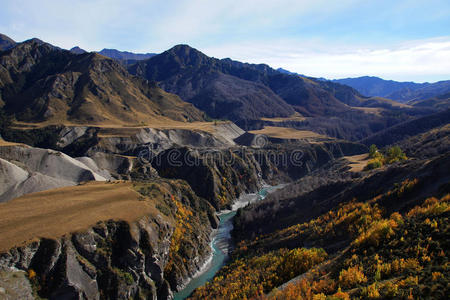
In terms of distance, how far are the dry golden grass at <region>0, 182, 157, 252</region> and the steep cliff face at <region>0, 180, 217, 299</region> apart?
1.51 m

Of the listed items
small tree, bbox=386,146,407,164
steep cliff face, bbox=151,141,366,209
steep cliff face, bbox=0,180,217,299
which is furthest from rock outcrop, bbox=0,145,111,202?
small tree, bbox=386,146,407,164

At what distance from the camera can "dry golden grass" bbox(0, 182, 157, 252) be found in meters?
41.8

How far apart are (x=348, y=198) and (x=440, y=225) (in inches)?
1500

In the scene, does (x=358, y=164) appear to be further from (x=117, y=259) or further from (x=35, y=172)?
(x=35, y=172)

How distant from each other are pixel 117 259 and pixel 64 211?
13033 mm

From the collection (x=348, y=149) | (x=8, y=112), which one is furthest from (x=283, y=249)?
(x=8, y=112)

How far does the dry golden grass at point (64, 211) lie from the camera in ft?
137

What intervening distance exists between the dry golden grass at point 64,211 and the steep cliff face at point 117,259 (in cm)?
151

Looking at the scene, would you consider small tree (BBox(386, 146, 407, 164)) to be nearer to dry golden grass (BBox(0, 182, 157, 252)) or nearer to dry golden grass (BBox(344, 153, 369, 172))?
dry golden grass (BBox(344, 153, 369, 172))

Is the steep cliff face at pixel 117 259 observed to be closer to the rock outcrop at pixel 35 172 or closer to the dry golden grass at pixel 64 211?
the dry golden grass at pixel 64 211

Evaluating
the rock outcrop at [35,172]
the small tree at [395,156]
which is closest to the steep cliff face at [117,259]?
the rock outcrop at [35,172]

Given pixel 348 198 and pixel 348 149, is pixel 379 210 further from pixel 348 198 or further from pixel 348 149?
pixel 348 149

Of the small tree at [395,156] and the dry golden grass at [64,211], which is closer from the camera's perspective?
the dry golden grass at [64,211]

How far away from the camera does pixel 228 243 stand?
7662 centimetres
